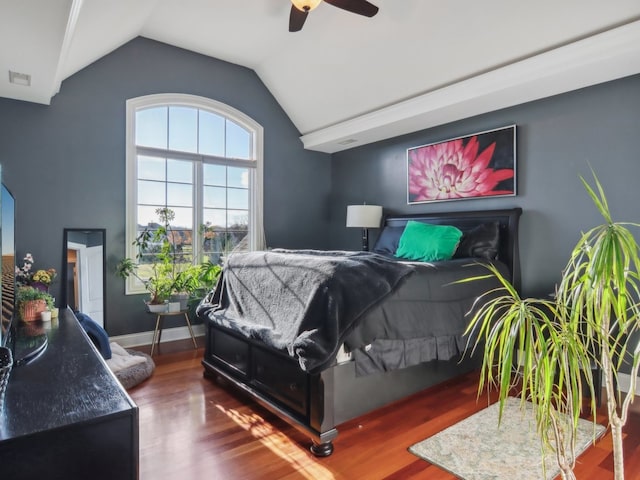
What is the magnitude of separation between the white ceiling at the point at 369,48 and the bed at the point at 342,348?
1.57 meters

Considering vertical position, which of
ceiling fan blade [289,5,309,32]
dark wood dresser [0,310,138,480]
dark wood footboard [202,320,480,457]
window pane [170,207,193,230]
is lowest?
dark wood footboard [202,320,480,457]

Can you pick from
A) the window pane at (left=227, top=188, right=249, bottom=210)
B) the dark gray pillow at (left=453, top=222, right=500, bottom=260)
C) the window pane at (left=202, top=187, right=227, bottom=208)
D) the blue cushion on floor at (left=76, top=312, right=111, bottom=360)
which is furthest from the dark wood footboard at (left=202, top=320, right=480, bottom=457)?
the window pane at (left=227, top=188, right=249, bottom=210)

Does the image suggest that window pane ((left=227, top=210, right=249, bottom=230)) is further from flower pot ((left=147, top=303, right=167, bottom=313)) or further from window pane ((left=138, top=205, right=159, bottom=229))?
flower pot ((left=147, top=303, right=167, bottom=313))

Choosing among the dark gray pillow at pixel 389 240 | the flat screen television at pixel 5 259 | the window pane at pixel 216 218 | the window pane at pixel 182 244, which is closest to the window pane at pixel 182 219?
the window pane at pixel 182 244

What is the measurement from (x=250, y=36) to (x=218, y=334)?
2993 mm

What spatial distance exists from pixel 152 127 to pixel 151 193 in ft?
2.25

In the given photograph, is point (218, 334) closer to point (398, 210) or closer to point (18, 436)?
point (18, 436)

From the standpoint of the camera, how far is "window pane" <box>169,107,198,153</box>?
4242mm

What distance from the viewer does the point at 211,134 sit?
4500 millimetres

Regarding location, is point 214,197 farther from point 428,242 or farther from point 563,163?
point 563,163

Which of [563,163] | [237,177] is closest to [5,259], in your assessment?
[237,177]

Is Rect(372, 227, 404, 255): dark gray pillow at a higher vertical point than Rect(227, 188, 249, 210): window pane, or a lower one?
lower

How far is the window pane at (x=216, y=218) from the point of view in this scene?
14.6 ft

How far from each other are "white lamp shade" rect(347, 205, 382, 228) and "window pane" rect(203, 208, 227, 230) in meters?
1.46
